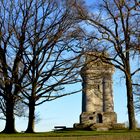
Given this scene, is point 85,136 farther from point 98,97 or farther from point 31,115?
point 98,97

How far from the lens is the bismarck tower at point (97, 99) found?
39.1 m

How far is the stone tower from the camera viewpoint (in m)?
39.5

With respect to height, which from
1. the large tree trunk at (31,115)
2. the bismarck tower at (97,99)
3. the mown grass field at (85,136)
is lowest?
the mown grass field at (85,136)

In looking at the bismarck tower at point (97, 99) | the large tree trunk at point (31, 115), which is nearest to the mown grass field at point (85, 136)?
the large tree trunk at point (31, 115)

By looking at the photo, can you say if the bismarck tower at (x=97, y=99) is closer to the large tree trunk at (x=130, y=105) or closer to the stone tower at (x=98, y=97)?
the stone tower at (x=98, y=97)

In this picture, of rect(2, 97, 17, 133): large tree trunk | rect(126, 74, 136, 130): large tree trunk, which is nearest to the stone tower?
rect(126, 74, 136, 130): large tree trunk

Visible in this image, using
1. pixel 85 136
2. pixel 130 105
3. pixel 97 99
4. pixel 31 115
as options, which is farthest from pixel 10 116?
pixel 97 99

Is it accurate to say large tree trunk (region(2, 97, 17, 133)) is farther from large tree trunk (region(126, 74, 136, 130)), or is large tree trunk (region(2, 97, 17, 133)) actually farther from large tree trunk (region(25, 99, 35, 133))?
large tree trunk (region(126, 74, 136, 130))

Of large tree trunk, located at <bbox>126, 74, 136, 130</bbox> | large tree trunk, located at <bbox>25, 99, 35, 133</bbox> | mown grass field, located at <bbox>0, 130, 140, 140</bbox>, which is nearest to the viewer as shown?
mown grass field, located at <bbox>0, 130, 140, 140</bbox>

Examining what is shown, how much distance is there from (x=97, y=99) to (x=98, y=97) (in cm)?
436

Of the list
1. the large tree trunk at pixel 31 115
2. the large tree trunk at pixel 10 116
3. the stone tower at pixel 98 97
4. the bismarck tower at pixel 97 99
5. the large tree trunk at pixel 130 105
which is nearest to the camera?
the large tree trunk at pixel 130 105

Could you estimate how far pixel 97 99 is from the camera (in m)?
61.0

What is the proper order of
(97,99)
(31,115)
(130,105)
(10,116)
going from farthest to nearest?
(97,99) → (10,116) → (31,115) → (130,105)

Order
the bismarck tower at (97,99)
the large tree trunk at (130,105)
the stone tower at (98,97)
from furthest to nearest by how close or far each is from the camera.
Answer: the stone tower at (98,97)
the bismarck tower at (97,99)
the large tree trunk at (130,105)
